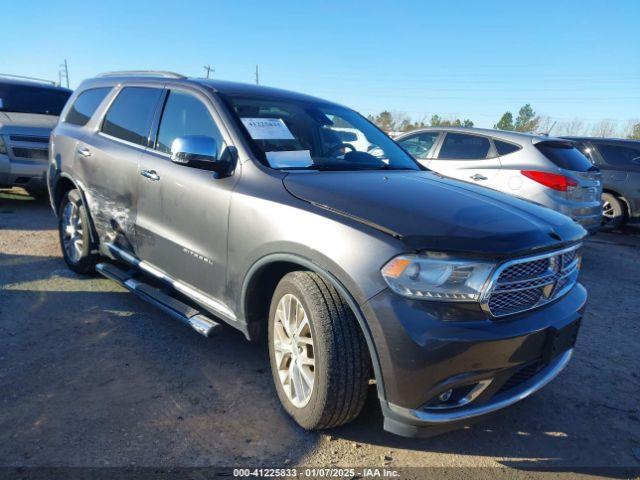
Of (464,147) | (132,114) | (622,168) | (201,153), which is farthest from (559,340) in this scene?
(622,168)

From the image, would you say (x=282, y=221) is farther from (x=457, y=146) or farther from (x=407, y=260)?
(x=457, y=146)

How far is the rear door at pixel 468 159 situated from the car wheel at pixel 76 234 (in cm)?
439

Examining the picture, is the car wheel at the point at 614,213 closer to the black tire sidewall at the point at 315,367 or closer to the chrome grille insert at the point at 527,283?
the chrome grille insert at the point at 527,283

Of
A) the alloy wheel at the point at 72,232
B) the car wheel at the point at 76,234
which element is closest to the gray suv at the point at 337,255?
the car wheel at the point at 76,234

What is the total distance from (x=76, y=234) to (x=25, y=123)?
396 cm

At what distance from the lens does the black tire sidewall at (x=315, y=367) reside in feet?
7.48

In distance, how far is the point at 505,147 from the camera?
6414 millimetres

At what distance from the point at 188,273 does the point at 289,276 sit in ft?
3.30

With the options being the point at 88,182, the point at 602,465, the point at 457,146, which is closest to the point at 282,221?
the point at 602,465

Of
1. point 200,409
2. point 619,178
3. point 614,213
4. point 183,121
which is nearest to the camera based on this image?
point 200,409

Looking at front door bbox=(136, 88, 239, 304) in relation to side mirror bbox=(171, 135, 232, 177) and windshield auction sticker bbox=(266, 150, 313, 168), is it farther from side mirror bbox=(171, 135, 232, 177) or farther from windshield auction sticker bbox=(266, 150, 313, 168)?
windshield auction sticker bbox=(266, 150, 313, 168)

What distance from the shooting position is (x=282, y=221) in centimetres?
249

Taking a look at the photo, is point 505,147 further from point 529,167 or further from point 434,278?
point 434,278

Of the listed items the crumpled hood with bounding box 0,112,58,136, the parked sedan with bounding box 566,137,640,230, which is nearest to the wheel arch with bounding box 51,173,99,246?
the crumpled hood with bounding box 0,112,58,136
